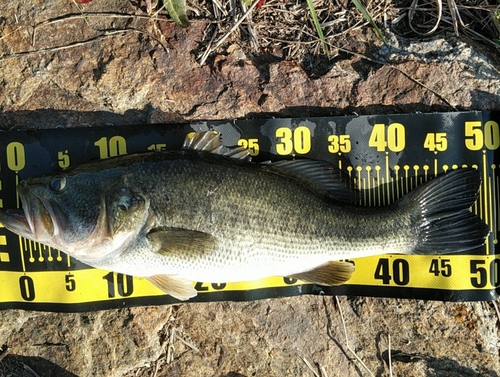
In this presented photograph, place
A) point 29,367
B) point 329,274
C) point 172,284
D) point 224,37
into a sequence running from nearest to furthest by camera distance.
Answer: point 172,284 → point 329,274 → point 224,37 → point 29,367

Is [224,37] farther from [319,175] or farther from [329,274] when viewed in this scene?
[329,274]

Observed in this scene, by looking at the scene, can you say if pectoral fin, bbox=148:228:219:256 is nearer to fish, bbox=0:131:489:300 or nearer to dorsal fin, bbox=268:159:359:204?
fish, bbox=0:131:489:300

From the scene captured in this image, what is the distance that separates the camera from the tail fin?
3.31 m

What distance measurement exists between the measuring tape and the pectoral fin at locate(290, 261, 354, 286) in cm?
32

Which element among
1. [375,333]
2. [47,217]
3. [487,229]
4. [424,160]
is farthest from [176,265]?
[487,229]

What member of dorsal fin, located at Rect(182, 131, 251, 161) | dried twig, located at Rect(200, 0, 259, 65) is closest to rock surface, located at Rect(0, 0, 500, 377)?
dried twig, located at Rect(200, 0, 259, 65)

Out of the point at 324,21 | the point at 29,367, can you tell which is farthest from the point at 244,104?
the point at 29,367

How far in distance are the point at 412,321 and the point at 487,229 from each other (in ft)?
2.91

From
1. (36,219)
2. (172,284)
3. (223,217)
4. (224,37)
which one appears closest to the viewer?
(36,219)

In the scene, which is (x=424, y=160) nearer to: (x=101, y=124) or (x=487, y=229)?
(x=487, y=229)

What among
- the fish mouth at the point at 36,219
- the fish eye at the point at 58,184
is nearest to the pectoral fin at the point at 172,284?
the fish mouth at the point at 36,219

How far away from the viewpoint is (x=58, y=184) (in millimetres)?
2918

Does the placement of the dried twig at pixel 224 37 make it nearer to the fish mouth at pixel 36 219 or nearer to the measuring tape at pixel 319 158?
the measuring tape at pixel 319 158

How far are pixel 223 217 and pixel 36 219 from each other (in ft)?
3.84
